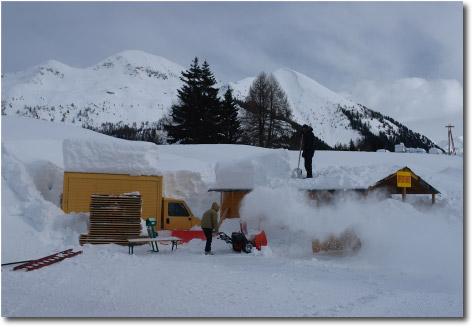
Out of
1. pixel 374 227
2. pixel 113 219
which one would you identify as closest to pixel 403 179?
pixel 374 227

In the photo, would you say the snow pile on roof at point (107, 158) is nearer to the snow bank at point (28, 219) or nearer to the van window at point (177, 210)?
the van window at point (177, 210)

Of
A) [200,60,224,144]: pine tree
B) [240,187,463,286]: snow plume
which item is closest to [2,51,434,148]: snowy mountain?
[200,60,224,144]: pine tree

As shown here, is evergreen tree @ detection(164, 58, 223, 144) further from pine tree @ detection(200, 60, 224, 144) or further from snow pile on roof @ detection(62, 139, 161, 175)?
snow pile on roof @ detection(62, 139, 161, 175)

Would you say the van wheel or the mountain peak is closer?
the mountain peak

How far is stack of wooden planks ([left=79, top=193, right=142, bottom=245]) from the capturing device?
430 inches

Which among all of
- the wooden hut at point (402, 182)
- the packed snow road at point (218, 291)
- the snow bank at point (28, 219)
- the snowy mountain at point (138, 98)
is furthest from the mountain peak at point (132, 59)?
the wooden hut at point (402, 182)

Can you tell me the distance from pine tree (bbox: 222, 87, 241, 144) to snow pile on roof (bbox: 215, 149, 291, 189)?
2439 cm

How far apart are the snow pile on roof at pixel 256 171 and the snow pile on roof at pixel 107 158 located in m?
2.40

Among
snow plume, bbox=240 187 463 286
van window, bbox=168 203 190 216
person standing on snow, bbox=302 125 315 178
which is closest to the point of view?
snow plume, bbox=240 187 463 286

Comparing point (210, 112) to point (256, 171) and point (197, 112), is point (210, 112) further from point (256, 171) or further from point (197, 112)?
point (256, 171)

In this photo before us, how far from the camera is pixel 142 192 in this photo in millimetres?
13281

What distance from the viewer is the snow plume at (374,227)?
8008mm

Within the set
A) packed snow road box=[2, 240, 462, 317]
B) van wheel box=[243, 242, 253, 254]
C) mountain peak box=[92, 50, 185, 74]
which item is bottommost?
packed snow road box=[2, 240, 462, 317]

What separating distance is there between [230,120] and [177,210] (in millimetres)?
26594
